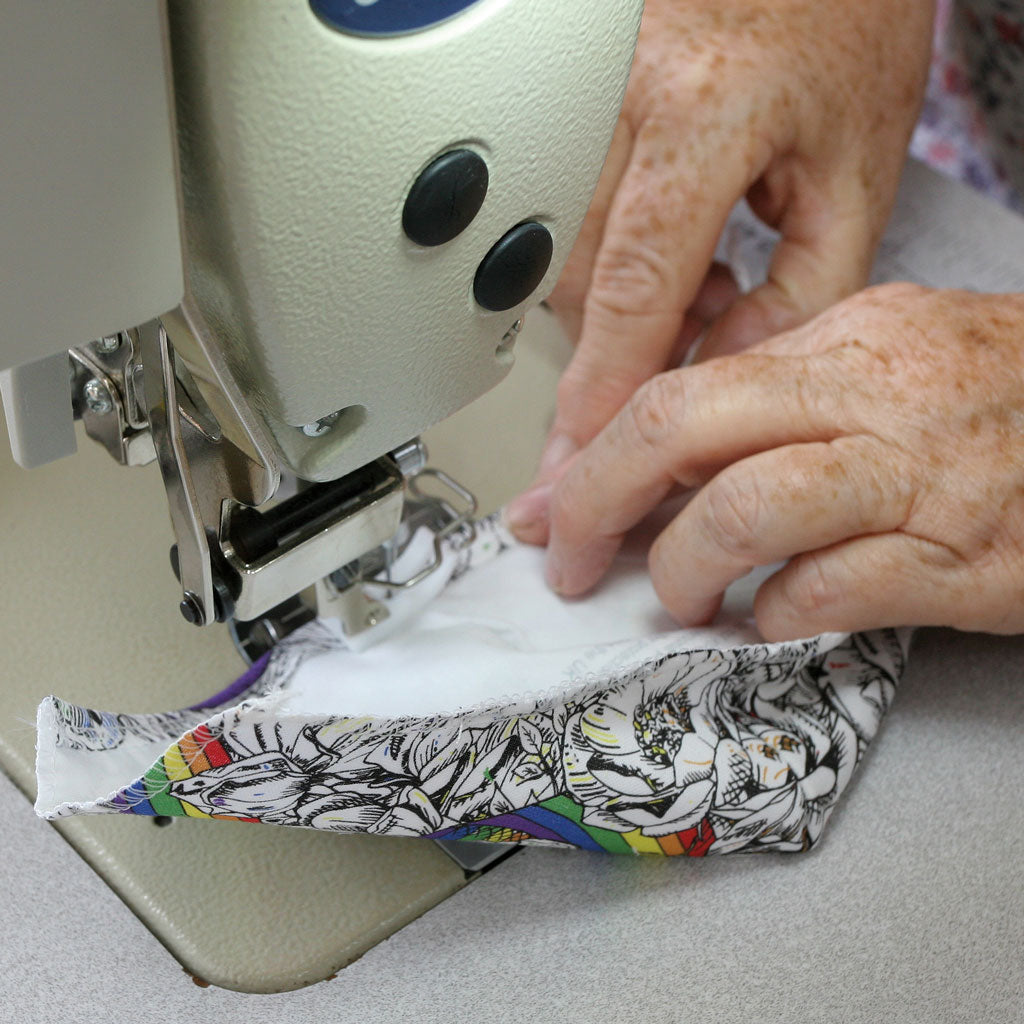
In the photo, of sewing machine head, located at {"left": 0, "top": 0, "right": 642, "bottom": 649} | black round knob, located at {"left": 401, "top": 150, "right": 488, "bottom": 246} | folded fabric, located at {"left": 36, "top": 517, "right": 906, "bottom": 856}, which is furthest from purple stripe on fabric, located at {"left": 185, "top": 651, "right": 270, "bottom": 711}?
black round knob, located at {"left": 401, "top": 150, "right": 488, "bottom": 246}

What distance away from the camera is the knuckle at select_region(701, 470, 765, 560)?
636 millimetres

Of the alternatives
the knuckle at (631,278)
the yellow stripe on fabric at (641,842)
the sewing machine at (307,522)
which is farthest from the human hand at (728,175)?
the yellow stripe on fabric at (641,842)

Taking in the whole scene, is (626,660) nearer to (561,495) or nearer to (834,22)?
(561,495)

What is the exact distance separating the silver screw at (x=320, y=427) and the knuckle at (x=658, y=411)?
23 centimetres

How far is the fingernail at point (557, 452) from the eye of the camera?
81 centimetres

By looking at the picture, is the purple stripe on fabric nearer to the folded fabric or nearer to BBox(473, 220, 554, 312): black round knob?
the folded fabric

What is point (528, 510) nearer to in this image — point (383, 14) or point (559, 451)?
point (559, 451)

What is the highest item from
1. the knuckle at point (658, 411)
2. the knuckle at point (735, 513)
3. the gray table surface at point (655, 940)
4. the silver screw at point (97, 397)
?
the silver screw at point (97, 397)

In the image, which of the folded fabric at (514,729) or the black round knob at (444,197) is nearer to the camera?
the black round knob at (444,197)

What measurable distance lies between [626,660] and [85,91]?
427 millimetres

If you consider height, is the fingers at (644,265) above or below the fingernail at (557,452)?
above

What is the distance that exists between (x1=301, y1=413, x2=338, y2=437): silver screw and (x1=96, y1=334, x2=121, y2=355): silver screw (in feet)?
0.31

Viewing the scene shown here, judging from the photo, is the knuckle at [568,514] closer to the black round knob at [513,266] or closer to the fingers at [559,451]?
the fingers at [559,451]

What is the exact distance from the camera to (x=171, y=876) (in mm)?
600
